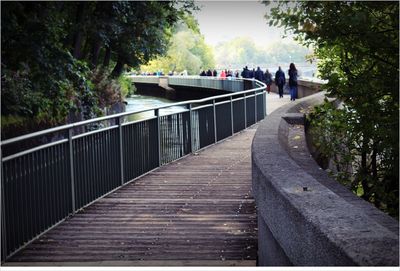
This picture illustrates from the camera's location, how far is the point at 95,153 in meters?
7.83

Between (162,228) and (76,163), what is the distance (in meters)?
1.34

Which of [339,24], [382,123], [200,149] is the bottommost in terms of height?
[200,149]

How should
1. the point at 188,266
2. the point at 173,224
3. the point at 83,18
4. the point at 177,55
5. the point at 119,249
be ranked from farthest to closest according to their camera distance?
the point at 177,55 < the point at 83,18 < the point at 173,224 < the point at 119,249 < the point at 188,266

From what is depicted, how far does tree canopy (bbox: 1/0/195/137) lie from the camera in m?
14.4

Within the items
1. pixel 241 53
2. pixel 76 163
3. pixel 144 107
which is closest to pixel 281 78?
pixel 144 107

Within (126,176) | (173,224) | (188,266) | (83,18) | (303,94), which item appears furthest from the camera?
(303,94)

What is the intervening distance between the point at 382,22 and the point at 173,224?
275cm

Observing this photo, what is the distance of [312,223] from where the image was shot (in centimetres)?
335

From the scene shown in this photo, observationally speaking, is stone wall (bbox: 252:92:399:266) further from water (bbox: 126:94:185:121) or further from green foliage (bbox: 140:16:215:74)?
green foliage (bbox: 140:16:215:74)

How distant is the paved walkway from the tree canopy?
6015mm

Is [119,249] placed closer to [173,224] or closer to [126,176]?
[173,224]

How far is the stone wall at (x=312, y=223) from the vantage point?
2.93 metres

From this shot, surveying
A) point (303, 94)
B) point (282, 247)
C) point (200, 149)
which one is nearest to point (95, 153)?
point (282, 247)

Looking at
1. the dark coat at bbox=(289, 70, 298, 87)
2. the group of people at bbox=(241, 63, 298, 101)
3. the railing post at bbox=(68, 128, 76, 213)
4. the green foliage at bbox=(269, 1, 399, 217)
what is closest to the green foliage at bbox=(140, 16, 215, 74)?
the group of people at bbox=(241, 63, 298, 101)
